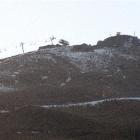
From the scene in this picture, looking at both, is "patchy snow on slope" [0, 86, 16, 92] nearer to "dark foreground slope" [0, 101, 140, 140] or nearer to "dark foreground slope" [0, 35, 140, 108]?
"dark foreground slope" [0, 35, 140, 108]

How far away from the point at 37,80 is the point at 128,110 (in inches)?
1038

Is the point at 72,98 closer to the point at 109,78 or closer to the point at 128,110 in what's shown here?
the point at 128,110

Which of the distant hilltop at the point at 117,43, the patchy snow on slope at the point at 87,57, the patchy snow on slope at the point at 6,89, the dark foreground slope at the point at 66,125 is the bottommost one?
the dark foreground slope at the point at 66,125

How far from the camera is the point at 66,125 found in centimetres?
3762

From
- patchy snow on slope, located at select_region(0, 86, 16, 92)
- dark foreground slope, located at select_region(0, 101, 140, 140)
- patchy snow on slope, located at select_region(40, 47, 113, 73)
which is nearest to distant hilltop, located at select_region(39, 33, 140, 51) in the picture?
patchy snow on slope, located at select_region(40, 47, 113, 73)

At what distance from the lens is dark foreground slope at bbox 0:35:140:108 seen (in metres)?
56.8

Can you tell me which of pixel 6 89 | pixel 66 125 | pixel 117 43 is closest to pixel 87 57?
pixel 117 43

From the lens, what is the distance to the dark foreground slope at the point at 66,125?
33750mm

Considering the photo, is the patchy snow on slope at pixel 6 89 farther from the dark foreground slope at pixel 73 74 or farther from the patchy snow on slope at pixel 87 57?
the patchy snow on slope at pixel 87 57

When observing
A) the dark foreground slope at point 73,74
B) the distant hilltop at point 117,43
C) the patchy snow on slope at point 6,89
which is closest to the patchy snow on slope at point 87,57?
the dark foreground slope at point 73,74

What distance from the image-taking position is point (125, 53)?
9012cm

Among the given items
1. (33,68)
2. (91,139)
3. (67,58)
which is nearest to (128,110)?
(91,139)

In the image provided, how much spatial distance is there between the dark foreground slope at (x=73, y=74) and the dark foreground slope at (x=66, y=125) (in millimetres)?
9599

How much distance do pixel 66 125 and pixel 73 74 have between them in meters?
35.9
